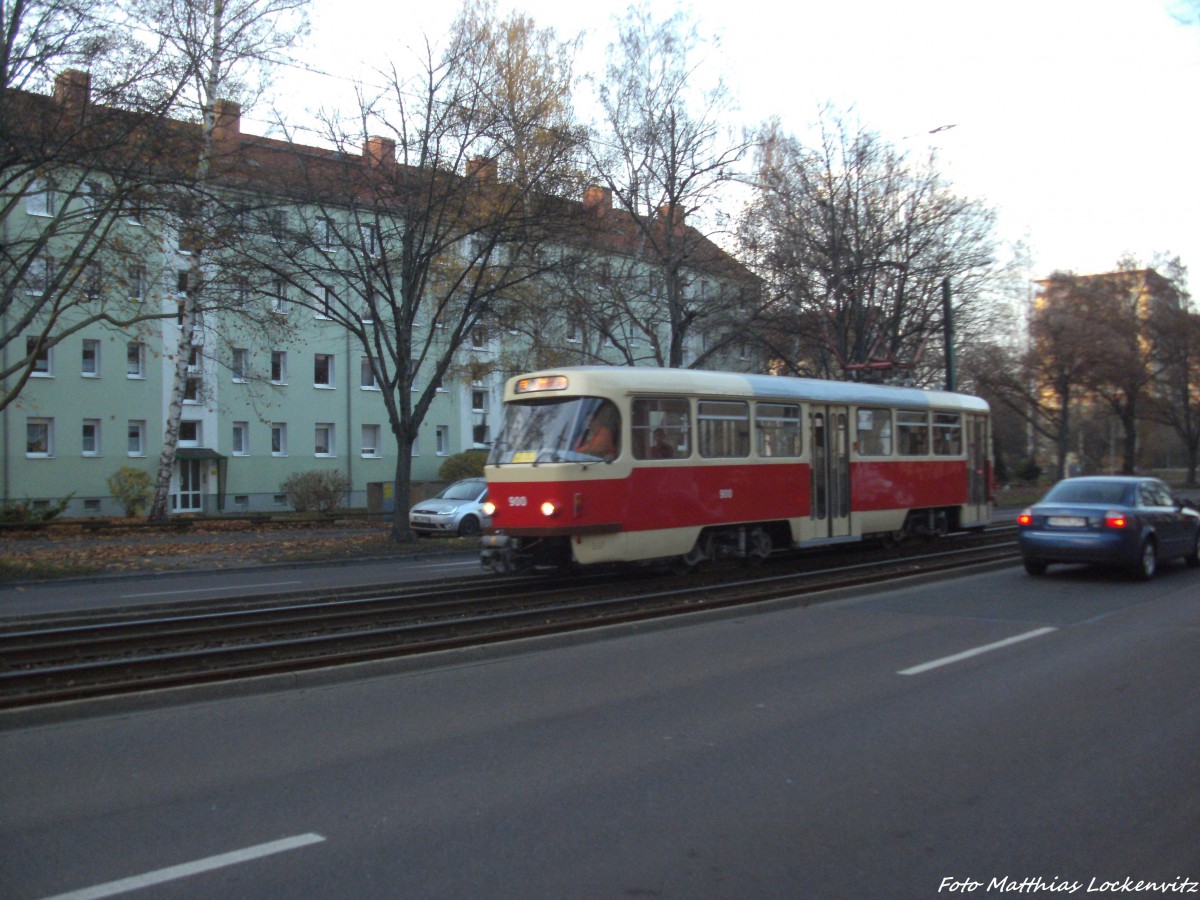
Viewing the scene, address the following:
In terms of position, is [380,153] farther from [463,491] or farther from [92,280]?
[463,491]

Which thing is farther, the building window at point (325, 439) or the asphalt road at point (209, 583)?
the building window at point (325, 439)

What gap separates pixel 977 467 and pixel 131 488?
96.8 feet

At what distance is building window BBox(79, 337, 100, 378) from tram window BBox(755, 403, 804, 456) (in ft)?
109

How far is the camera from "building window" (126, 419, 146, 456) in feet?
139

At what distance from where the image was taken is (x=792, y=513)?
1636 cm

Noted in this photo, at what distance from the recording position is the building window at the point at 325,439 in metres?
47.8

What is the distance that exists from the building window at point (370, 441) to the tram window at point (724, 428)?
36.3 meters

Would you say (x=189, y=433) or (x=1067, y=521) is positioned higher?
(x=189, y=433)

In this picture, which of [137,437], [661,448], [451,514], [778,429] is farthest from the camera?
[137,437]

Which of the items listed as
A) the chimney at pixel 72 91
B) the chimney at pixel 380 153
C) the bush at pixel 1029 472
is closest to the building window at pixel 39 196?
the chimney at pixel 72 91

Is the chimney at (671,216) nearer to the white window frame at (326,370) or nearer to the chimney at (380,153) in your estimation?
the chimney at (380,153)

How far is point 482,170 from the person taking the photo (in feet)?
75.9

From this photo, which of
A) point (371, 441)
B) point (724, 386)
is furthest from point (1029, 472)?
point (724, 386)

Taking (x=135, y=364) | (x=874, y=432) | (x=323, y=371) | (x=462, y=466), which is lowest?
(x=874, y=432)
